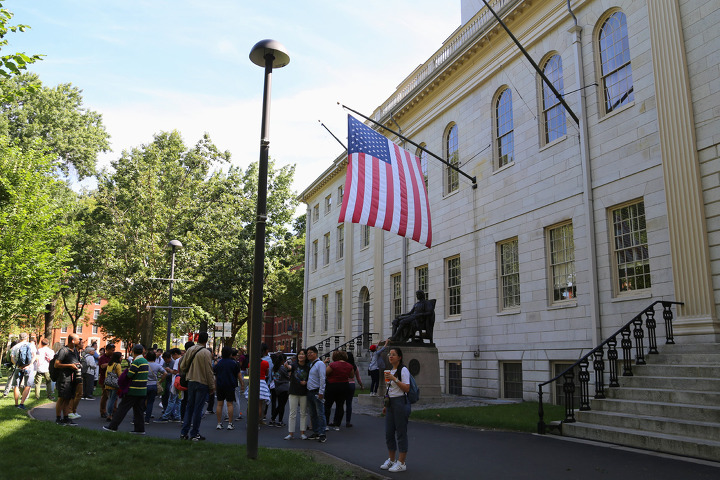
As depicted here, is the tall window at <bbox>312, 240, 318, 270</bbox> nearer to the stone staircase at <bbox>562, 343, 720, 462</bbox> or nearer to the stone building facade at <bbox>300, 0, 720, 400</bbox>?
the stone building facade at <bbox>300, 0, 720, 400</bbox>

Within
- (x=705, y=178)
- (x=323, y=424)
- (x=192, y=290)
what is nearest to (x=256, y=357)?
(x=323, y=424)

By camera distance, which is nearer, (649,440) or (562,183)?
(649,440)

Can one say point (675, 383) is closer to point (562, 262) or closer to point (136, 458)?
point (562, 262)

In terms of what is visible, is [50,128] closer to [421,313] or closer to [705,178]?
[421,313]

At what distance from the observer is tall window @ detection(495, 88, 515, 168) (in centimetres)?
1995

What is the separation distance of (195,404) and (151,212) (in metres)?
29.1

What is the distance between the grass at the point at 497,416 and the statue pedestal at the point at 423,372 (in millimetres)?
2325

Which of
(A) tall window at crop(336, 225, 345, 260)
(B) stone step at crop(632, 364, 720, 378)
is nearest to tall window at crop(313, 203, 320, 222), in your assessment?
(A) tall window at crop(336, 225, 345, 260)

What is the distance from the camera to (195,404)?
10461 millimetres

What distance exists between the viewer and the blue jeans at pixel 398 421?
7.93m

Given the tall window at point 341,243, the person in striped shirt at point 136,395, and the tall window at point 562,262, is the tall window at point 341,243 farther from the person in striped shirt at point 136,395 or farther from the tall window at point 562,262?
the person in striped shirt at point 136,395

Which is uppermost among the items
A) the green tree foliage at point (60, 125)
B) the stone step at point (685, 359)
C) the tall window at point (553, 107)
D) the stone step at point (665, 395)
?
the green tree foliage at point (60, 125)

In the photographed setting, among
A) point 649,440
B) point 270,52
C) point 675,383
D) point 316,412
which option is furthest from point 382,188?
point 649,440

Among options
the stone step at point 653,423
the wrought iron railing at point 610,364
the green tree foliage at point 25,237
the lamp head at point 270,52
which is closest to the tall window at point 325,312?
the green tree foliage at point 25,237
